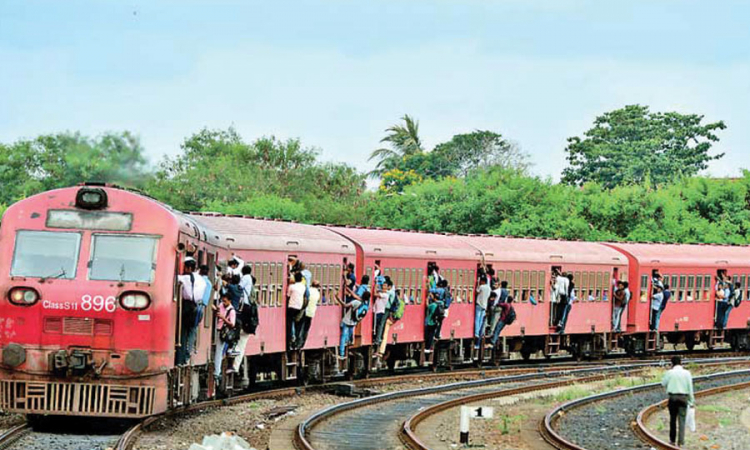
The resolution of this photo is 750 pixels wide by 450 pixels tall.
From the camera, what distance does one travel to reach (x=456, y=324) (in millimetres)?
30062

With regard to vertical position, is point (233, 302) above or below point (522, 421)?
above

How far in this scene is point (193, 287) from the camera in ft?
53.4

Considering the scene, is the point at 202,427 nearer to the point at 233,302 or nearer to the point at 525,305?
the point at 233,302

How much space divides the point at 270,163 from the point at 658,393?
49672 millimetres

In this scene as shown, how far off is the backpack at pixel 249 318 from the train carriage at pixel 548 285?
12.1 m

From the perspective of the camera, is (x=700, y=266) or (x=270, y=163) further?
(x=270, y=163)

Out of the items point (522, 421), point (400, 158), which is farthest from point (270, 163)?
point (522, 421)

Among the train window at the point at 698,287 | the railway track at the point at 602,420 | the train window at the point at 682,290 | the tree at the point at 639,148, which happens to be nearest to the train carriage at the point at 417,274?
the railway track at the point at 602,420

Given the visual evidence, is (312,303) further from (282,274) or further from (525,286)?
(525,286)

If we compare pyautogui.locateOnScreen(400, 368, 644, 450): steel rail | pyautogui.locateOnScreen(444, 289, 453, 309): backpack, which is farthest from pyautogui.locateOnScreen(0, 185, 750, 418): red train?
pyautogui.locateOnScreen(400, 368, 644, 450): steel rail

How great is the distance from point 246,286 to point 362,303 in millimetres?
6028

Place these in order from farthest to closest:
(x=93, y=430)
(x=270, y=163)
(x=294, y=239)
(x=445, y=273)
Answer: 1. (x=270, y=163)
2. (x=445, y=273)
3. (x=294, y=239)
4. (x=93, y=430)


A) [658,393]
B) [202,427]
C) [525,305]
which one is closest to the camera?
[202,427]

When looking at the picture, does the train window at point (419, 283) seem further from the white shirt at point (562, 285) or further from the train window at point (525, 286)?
the white shirt at point (562, 285)
